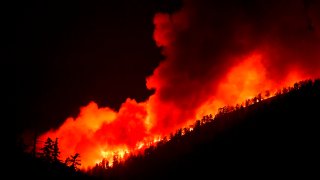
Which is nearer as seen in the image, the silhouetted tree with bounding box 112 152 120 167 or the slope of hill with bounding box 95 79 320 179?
the slope of hill with bounding box 95 79 320 179


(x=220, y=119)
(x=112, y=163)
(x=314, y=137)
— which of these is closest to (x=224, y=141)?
(x=220, y=119)

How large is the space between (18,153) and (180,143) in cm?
11789

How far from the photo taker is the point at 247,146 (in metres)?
144

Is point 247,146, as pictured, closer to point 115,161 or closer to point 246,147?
point 246,147

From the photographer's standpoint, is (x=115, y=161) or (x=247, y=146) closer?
(x=247, y=146)

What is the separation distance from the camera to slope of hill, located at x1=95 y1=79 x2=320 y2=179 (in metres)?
128

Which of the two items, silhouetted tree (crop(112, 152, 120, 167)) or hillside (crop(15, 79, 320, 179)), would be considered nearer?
hillside (crop(15, 79, 320, 179))

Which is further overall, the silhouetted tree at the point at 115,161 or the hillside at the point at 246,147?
the silhouetted tree at the point at 115,161

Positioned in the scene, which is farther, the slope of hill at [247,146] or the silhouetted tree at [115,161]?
the silhouetted tree at [115,161]

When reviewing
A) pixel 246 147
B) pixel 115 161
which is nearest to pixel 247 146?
pixel 246 147

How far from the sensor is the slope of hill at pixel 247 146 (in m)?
128

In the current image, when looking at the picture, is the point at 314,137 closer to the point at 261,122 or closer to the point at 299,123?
the point at 299,123

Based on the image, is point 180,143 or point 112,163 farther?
point 112,163

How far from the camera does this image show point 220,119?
164375mm
